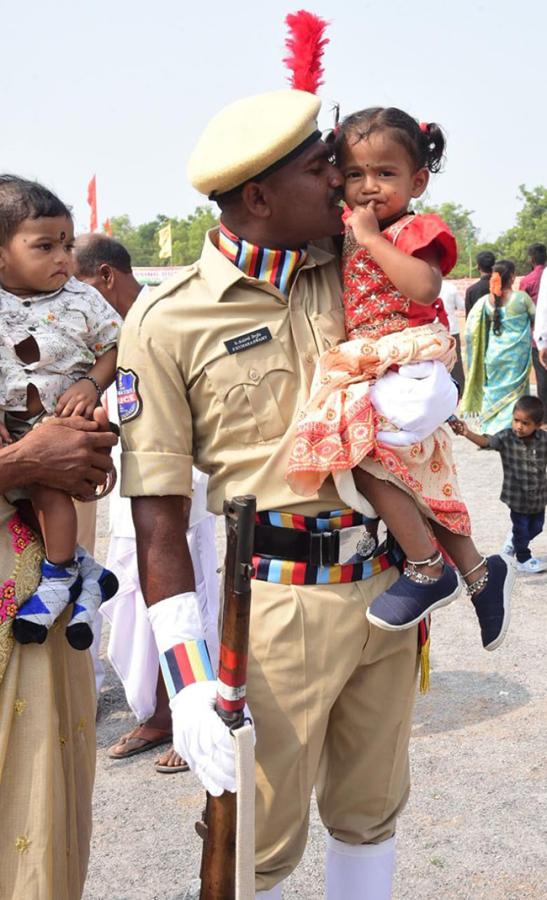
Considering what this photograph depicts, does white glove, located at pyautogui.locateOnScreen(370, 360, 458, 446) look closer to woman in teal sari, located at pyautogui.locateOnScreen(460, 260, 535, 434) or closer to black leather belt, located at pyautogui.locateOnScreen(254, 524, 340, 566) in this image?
black leather belt, located at pyautogui.locateOnScreen(254, 524, 340, 566)

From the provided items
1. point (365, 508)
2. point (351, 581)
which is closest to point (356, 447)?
point (365, 508)

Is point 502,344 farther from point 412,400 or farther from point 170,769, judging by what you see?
point 412,400

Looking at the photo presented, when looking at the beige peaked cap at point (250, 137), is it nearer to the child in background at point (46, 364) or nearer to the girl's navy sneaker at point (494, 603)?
the child in background at point (46, 364)

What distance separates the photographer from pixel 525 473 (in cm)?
618

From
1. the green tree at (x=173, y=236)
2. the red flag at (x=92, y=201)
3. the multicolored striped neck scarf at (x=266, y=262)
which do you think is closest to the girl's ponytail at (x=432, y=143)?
the multicolored striped neck scarf at (x=266, y=262)

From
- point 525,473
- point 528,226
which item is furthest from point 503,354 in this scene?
point 528,226

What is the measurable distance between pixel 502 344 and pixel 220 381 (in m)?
7.99

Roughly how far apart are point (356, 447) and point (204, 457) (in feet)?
1.16

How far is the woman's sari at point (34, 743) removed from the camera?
2148mm

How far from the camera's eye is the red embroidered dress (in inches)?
81.6

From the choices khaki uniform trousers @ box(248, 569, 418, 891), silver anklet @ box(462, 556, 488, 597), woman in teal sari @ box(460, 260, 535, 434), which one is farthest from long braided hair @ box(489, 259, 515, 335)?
khaki uniform trousers @ box(248, 569, 418, 891)

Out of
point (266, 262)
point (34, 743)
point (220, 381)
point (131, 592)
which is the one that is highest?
point (266, 262)

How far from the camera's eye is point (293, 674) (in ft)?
7.02

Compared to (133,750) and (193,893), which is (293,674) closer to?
(193,893)
